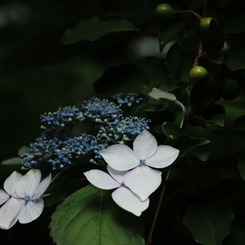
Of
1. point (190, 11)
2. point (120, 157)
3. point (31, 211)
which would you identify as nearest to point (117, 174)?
point (120, 157)

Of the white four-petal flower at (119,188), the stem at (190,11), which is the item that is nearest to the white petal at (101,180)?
the white four-petal flower at (119,188)

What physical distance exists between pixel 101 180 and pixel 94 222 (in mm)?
54

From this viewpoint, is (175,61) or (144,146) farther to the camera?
(175,61)

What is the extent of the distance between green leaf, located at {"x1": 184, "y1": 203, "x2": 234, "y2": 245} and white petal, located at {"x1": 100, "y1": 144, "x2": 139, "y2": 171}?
0.39ft

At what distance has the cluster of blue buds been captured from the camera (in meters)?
0.72

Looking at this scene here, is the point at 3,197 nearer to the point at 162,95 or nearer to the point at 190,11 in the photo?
the point at 162,95

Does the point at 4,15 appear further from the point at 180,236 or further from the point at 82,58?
the point at 180,236

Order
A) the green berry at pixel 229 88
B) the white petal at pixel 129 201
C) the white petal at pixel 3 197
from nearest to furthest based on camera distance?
the white petal at pixel 129 201 → the white petal at pixel 3 197 → the green berry at pixel 229 88

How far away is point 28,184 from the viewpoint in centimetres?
73

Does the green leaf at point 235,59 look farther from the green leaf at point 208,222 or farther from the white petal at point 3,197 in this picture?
the white petal at point 3,197

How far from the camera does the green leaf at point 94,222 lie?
656 mm

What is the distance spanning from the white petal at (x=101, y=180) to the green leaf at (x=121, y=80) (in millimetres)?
251

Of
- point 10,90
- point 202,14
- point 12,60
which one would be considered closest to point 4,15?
point 10,90

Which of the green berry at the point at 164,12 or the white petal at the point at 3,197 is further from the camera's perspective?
the green berry at the point at 164,12
